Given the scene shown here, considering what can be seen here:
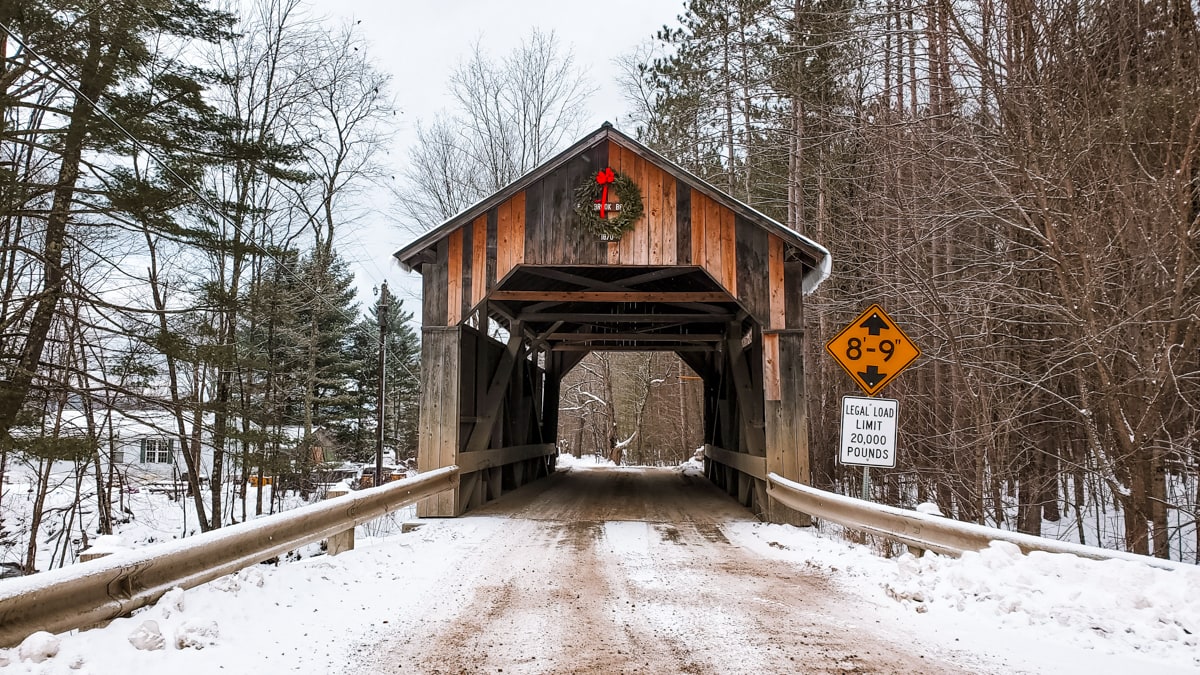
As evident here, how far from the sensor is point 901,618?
4234mm

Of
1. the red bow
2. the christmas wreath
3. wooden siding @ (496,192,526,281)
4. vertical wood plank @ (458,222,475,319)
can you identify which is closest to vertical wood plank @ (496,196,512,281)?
wooden siding @ (496,192,526,281)

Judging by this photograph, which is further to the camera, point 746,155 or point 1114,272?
point 746,155

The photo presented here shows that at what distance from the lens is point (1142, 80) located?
6773 mm

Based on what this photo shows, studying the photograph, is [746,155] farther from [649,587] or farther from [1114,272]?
[649,587]

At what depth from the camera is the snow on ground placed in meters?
3.10

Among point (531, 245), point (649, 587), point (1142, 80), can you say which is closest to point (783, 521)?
point (649, 587)

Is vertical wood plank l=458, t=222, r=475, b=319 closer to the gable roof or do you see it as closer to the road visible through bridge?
the gable roof

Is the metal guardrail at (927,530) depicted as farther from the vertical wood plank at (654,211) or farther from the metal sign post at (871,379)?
the vertical wood plank at (654,211)

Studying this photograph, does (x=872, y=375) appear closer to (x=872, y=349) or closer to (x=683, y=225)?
(x=872, y=349)

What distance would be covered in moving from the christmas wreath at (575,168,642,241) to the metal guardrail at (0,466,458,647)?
474cm

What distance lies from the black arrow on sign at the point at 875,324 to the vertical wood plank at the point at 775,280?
1.98m

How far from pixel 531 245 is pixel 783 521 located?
4.54 m

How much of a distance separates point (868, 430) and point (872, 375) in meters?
0.54

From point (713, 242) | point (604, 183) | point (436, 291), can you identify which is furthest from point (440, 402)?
point (713, 242)
